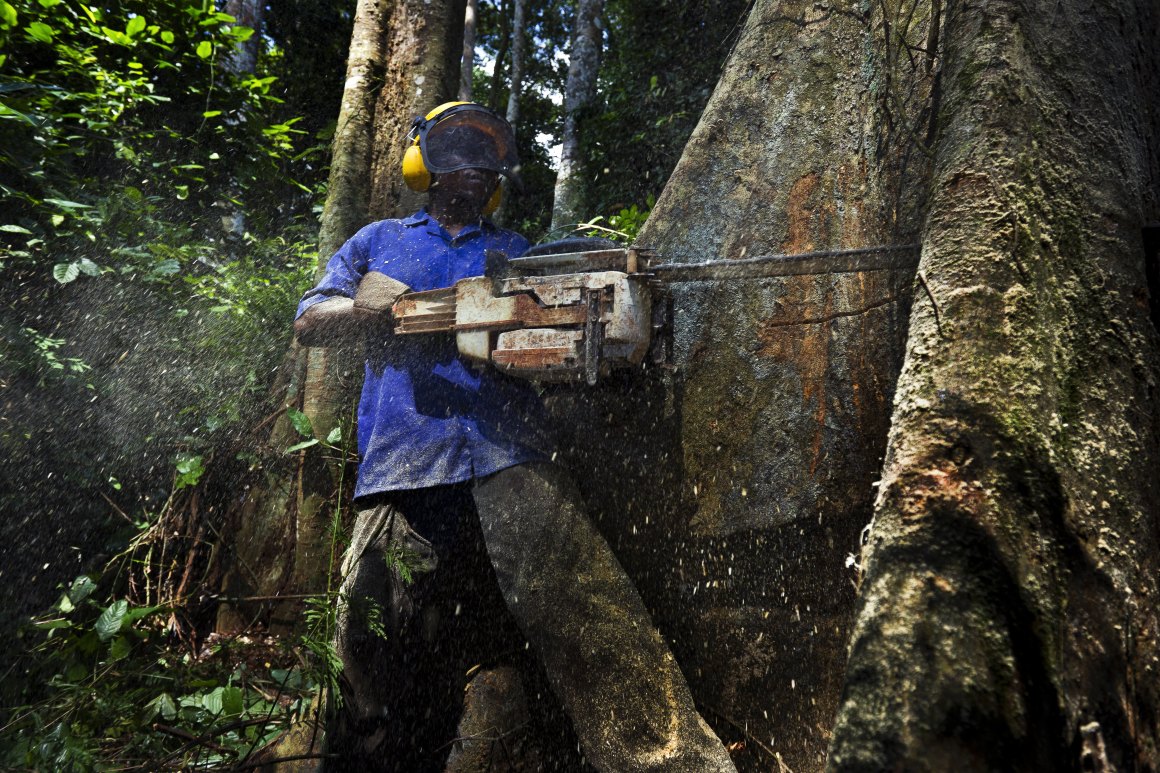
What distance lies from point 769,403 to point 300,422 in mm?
2236

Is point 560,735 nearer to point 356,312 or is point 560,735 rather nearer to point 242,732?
point 242,732

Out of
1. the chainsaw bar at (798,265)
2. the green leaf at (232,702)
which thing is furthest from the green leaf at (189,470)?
the chainsaw bar at (798,265)

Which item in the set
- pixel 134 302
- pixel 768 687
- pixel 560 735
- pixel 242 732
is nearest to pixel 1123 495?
pixel 768 687

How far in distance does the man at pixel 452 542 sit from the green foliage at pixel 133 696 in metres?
0.35

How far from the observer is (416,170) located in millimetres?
2977

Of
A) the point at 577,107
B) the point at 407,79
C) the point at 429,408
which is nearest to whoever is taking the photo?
the point at 429,408

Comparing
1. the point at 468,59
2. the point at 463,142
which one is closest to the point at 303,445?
the point at 463,142

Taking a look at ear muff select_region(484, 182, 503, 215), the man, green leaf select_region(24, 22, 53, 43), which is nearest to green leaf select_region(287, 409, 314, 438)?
the man

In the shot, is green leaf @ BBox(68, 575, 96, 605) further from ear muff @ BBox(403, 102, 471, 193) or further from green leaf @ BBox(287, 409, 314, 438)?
ear muff @ BBox(403, 102, 471, 193)

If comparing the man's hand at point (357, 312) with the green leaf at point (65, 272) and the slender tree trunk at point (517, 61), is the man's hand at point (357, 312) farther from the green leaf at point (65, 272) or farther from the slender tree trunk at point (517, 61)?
the slender tree trunk at point (517, 61)

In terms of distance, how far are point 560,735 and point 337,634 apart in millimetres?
798

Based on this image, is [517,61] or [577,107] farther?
[517,61]

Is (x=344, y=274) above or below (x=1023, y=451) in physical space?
above

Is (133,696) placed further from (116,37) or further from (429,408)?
(116,37)
